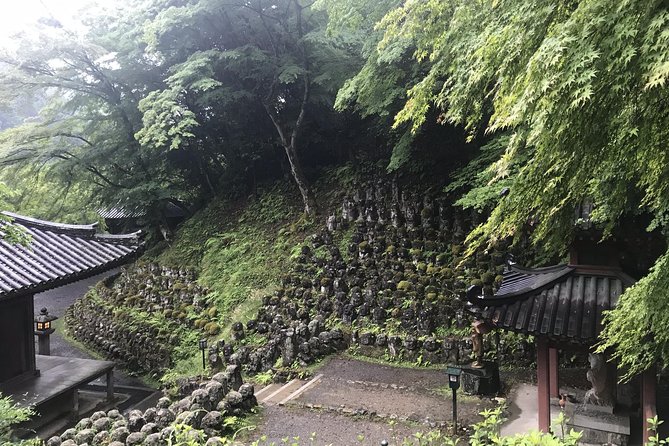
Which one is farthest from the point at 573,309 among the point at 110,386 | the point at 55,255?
the point at 110,386

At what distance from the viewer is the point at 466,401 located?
836 centimetres

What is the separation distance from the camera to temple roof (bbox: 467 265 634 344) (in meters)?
5.13

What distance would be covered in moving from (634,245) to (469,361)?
196 inches

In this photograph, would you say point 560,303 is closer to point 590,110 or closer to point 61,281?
point 590,110

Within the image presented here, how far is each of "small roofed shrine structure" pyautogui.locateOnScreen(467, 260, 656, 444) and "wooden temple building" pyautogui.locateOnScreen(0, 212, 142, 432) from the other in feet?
23.9

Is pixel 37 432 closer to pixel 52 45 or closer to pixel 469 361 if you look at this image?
pixel 469 361

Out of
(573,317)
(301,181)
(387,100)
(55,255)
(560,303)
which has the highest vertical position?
(387,100)

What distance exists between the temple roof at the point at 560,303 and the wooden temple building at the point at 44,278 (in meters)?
7.27

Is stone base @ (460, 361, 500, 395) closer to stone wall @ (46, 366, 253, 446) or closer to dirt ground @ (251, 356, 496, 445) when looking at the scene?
dirt ground @ (251, 356, 496, 445)

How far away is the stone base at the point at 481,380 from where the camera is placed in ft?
28.2

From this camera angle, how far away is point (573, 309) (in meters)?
5.29

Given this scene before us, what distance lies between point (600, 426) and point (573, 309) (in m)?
1.70

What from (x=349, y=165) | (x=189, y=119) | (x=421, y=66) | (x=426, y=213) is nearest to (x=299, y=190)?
(x=349, y=165)

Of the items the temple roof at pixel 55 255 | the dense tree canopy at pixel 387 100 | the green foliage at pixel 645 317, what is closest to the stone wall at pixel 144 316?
the dense tree canopy at pixel 387 100
